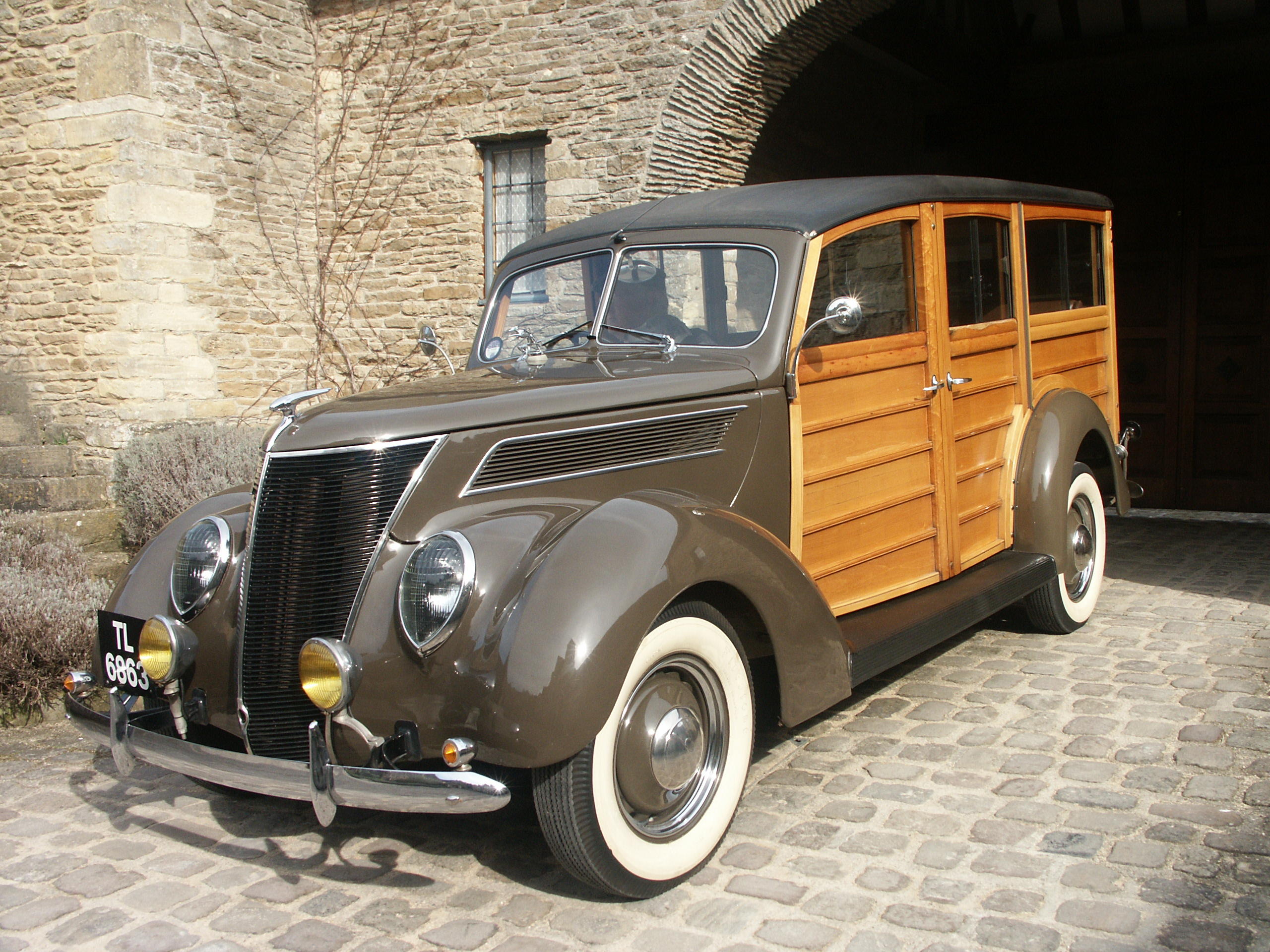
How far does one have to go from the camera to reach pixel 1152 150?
8594 mm

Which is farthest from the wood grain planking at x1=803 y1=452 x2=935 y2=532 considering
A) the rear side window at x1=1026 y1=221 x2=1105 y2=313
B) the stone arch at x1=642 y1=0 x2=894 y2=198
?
the stone arch at x1=642 y1=0 x2=894 y2=198

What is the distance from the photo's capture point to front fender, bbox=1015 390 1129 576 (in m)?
4.32

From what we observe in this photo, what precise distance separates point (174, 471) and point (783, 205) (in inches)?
225

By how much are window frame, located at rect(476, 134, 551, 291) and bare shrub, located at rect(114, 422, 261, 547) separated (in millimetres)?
2462

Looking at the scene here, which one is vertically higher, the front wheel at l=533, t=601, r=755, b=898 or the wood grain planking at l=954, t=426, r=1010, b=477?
the wood grain planking at l=954, t=426, r=1010, b=477

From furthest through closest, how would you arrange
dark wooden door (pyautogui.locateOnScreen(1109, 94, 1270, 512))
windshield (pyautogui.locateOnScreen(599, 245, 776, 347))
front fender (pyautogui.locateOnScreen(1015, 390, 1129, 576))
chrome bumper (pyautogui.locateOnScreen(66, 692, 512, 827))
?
dark wooden door (pyautogui.locateOnScreen(1109, 94, 1270, 512)) → front fender (pyautogui.locateOnScreen(1015, 390, 1129, 576)) → windshield (pyautogui.locateOnScreen(599, 245, 776, 347)) → chrome bumper (pyautogui.locateOnScreen(66, 692, 512, 827))

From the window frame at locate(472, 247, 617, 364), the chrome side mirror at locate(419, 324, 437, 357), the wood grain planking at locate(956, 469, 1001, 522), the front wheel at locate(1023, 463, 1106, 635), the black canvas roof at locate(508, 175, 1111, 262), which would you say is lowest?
the front wheel at locate(1023, 463, 1106, 635)

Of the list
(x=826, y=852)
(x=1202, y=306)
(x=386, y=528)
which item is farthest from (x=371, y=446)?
(x=1202, y=306)

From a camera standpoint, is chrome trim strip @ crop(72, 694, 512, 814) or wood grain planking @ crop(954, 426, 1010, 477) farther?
wood grain planking @ crop(954, 426, 1010, 477)

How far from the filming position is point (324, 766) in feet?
7.52

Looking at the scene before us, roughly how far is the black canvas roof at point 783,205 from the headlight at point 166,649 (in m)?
1.91

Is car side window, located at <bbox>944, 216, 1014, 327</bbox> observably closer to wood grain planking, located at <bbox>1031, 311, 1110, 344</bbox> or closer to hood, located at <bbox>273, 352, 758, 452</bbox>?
wood grain planking, located at <bbox>1031, 311, 1110, 344</bbox>

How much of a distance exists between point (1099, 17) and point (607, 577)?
355 inches

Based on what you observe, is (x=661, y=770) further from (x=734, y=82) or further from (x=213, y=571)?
(x=734, y=82)
